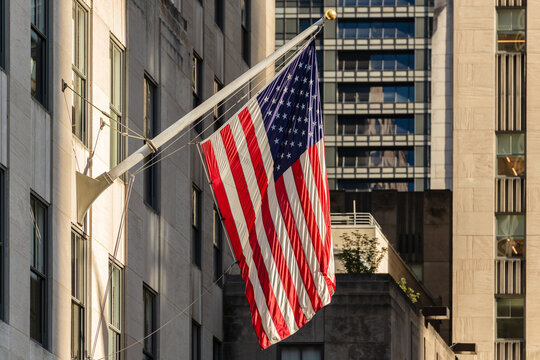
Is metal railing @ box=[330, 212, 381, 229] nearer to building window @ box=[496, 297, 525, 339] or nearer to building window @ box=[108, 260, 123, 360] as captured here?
building window @ box=[496, 297, 525, 339]

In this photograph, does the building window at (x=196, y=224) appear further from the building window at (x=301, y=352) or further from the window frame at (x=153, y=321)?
the building window at (x=301, y=352)

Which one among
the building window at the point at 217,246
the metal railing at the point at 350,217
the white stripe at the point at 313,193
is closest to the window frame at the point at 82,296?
the white stripe at the point at 313,193

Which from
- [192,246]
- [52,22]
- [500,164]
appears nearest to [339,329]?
[192,246]

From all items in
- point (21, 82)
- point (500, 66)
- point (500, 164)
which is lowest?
point (21, 82)

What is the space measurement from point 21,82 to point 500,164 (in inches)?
3002

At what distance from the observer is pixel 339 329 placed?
4991 cm

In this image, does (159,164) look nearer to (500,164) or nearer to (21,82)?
(21,82)

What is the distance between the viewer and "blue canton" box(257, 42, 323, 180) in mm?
31984

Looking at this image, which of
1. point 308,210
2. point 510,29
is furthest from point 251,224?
point 510,29

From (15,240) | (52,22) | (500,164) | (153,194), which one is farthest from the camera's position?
(500,164)

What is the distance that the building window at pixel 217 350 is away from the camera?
154 ft

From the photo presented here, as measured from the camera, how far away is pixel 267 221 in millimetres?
32125

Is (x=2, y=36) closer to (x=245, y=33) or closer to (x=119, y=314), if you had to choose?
(x=119, y=314)

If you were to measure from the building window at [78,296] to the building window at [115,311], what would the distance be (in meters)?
1.87
